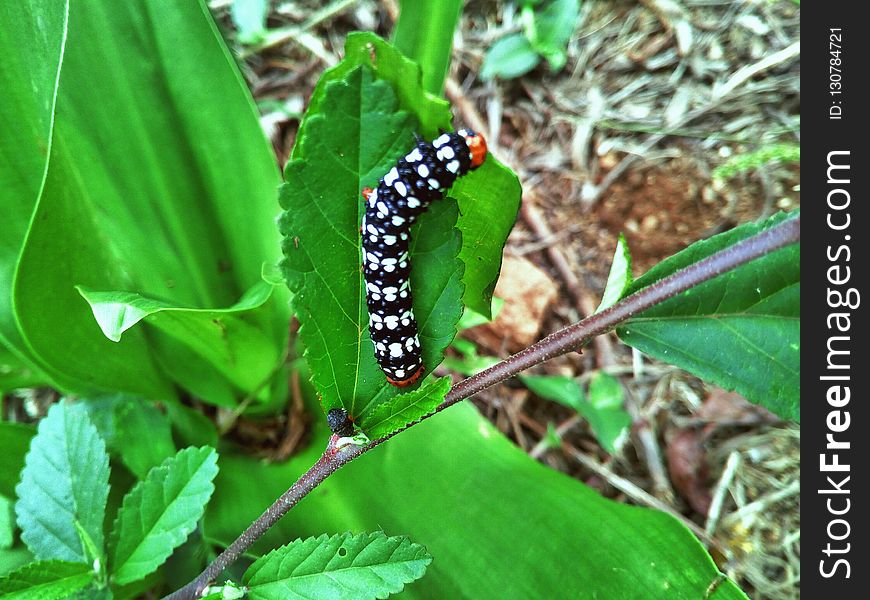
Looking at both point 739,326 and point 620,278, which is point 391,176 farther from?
point 739,326

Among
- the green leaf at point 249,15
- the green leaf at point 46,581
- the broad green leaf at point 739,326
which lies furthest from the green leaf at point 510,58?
the green leaf at point 46,581

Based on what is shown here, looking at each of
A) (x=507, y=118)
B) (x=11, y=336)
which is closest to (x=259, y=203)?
(x=11, y=336)

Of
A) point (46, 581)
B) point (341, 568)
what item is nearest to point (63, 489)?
point (46, 581)

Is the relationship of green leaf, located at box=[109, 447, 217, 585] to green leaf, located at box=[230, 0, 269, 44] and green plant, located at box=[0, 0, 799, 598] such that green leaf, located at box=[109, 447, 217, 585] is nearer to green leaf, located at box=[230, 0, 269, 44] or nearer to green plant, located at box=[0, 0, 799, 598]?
green plant, located at box=[0, 0, 799, 598]

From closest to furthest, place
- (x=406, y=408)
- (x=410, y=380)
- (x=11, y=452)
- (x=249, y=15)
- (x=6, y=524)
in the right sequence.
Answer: (x=406, y=408) < (x=410, y=380) < (x=6, y=524) < (x=11, y=452) < (x=249, y=15)
